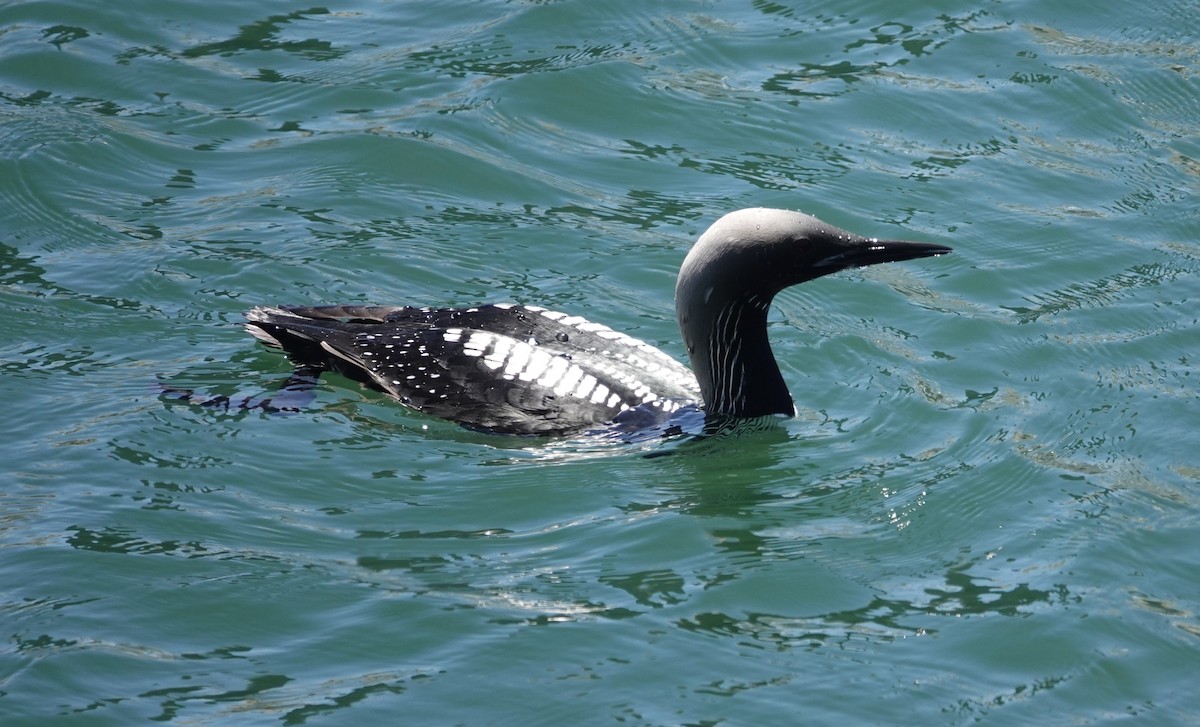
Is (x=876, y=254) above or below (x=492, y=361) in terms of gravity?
above

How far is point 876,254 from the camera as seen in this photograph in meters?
5.66

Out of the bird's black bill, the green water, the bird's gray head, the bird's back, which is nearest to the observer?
the green water

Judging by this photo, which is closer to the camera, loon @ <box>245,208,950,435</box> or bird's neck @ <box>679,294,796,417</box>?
loon @ <box>245,208,950,435</box>

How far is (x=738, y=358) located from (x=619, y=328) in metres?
0.97

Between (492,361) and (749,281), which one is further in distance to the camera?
(492,361)

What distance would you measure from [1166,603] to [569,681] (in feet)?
6.39

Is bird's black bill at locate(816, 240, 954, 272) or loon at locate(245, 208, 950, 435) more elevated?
bird's black bill at locate(816, 240, 954, 272)

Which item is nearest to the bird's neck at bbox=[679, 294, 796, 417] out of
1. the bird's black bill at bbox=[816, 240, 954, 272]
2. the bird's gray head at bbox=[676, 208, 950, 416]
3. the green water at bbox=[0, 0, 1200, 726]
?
the bird's gray head at bbox=[676, 208, 950, 416]

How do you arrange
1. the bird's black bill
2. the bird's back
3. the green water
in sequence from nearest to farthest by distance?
the green water → the bird's black bill → the bird's back

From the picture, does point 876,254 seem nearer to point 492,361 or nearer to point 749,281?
point 749,281

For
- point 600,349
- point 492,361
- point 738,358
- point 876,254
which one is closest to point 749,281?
point 738,358

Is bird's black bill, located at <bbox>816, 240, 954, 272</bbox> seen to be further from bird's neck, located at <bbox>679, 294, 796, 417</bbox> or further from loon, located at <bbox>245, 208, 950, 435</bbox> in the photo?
bird's neck, located at <bbox>679, 294, 796, 417</bbox>

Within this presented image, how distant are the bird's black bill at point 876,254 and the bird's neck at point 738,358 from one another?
36 cm

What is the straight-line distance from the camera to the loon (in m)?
5.73
